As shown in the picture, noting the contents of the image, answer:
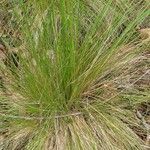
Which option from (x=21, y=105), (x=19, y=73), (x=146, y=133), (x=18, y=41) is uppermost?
(x=18, y=41)

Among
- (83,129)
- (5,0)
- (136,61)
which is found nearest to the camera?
(83,129)

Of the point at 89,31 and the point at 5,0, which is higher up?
the point at 5,0

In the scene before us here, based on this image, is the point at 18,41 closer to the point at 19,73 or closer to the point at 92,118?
the point at 19,73

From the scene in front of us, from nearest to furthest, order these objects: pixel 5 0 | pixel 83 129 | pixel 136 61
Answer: pixel 83 129 → pixel 136 61 → pixel 5 0

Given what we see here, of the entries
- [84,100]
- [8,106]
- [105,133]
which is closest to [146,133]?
[105,133]

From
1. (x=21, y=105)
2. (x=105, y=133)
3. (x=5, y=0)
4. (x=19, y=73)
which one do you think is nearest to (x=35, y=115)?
(x=21, y=105)

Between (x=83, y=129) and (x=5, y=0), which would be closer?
(x=83, y=129)
